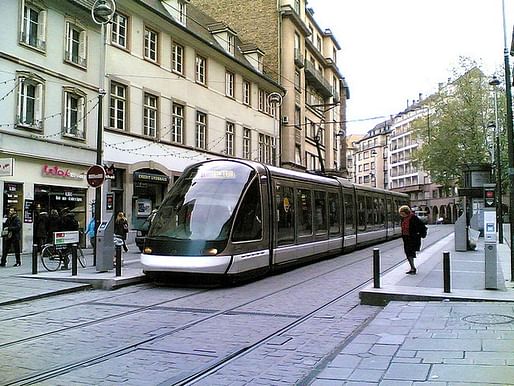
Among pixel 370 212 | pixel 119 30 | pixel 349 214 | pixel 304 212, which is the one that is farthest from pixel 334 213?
pixel 119 30

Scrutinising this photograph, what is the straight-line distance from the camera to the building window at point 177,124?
3150 cm

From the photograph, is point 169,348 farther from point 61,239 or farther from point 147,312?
point 61,239

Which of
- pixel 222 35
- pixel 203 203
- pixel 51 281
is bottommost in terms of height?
pixel 51 281

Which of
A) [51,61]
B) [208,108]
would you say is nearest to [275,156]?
[208,108]

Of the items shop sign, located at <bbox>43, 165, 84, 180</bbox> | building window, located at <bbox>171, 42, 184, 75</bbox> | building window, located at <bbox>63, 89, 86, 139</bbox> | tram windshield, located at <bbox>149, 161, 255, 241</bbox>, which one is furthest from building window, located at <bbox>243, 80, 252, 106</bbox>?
tram windshield, located at <bbox>149, 161, 255, 241</bbox>

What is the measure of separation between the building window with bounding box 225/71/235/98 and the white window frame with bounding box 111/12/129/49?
406 inches

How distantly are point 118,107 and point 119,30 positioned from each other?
143 inches

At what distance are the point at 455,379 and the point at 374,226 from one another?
23.9 m

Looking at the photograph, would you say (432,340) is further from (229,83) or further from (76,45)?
(229,83)

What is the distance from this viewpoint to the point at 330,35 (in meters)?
61.1

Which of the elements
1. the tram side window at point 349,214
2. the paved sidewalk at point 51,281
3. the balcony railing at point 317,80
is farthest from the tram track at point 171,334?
the balcony railing at point 317,80

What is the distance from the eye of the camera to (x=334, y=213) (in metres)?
21.8

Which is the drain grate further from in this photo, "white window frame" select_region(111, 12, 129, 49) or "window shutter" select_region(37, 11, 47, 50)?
"white window frame" select_region(111, 12, 129, 49)

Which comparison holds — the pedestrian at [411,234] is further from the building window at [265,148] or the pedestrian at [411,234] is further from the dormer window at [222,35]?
the building window at [265,148]
